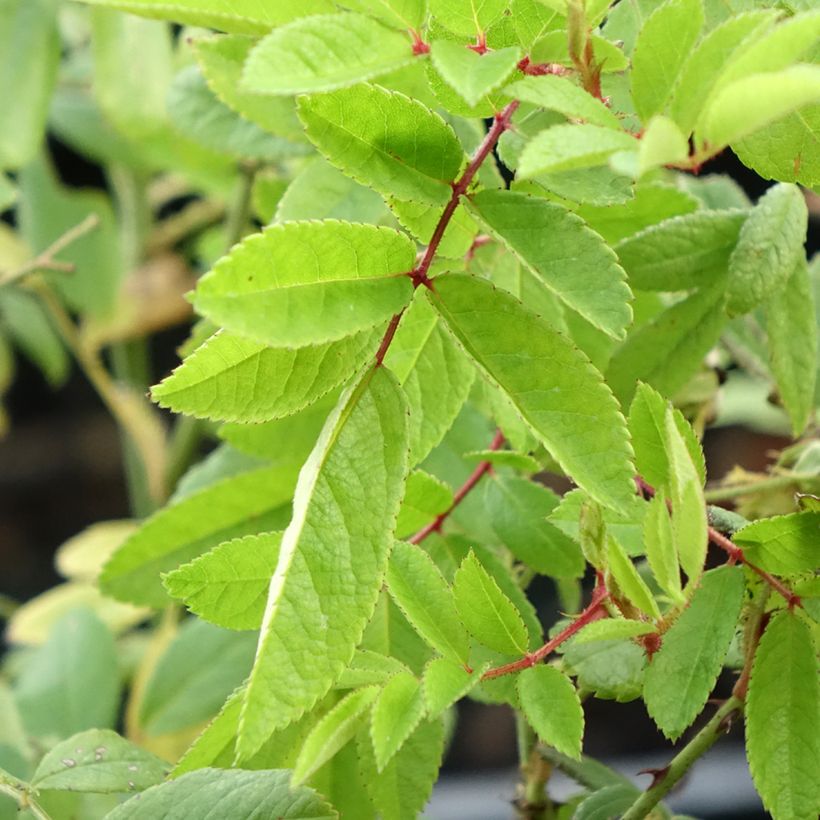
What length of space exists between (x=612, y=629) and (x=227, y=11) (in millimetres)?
233

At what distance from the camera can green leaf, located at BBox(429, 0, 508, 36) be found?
346mm

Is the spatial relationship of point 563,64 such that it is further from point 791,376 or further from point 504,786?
point 504,786

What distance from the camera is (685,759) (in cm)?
42

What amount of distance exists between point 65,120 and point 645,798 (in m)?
0.93

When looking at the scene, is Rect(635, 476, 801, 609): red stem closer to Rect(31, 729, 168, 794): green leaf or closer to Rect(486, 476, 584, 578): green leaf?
Rect(486, 476, 584, 578): green leaf

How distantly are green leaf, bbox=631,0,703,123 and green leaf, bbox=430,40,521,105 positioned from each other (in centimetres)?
4

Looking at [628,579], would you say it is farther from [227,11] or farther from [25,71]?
[25,71]

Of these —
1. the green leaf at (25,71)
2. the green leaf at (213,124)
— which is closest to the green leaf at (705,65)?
the green leaf at (213,124)

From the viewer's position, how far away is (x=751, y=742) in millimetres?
391

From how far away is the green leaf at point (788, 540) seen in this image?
38cm

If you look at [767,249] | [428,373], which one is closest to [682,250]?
[767,249]

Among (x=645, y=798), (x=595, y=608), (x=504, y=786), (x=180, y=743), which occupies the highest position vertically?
(x=595, y=608)

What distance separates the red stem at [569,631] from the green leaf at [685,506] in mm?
32

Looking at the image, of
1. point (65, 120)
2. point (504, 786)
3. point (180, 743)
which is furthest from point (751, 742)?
point (504, 786)
